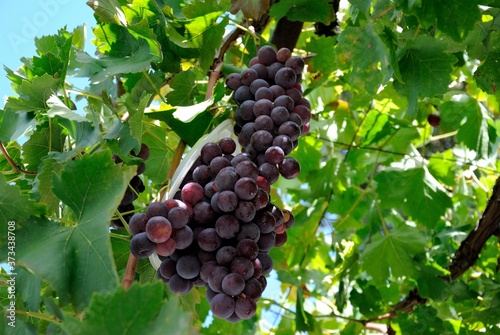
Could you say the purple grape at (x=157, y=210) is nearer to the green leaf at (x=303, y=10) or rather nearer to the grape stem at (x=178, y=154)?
the grape stem at (x=178, y=154)

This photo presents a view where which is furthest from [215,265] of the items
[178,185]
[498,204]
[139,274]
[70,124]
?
[498,204]

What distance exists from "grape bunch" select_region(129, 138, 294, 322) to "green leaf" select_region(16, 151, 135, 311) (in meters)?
0.06

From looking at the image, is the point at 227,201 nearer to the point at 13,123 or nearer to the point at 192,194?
the point at 192,194

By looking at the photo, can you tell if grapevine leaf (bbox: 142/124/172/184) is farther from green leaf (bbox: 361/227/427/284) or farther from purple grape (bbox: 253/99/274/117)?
green leaf (bbox: 361/227/427/284)

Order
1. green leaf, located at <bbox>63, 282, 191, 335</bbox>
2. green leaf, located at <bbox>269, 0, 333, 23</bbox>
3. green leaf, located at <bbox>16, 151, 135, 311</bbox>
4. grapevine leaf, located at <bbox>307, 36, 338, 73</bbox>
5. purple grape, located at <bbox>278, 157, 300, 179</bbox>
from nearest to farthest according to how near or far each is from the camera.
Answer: green leaf, located at <bbox>63, 282, 191, 335</bbox> → green leaf, located at <bbox>16, 151, 135, 311</bbox> → purple grape, located at <bbox>278, 157, 300, 179</bbox> → green leaf, located at <bbox>269, 0, 333, 23</bbox> → grapevine leaf, located at <bbox>307, 36, 338, 73</bbox>

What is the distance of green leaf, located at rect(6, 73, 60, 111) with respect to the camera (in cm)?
103

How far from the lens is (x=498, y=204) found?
1.47 meters

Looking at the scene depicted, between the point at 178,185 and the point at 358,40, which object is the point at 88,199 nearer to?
the point at 178,185

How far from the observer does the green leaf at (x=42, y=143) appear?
1101mm

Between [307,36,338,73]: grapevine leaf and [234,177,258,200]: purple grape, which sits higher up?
[234,177,258,200]: purple grape

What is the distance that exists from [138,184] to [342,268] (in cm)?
96

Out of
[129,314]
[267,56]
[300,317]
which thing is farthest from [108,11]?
[300,317]

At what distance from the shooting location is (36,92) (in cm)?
104

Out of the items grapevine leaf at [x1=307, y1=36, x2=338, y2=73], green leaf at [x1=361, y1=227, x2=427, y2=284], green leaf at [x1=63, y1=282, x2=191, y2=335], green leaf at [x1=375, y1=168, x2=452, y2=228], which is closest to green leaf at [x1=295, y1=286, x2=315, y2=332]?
green leaf at [x1=361, y1=227, x2=427, y2=284]
